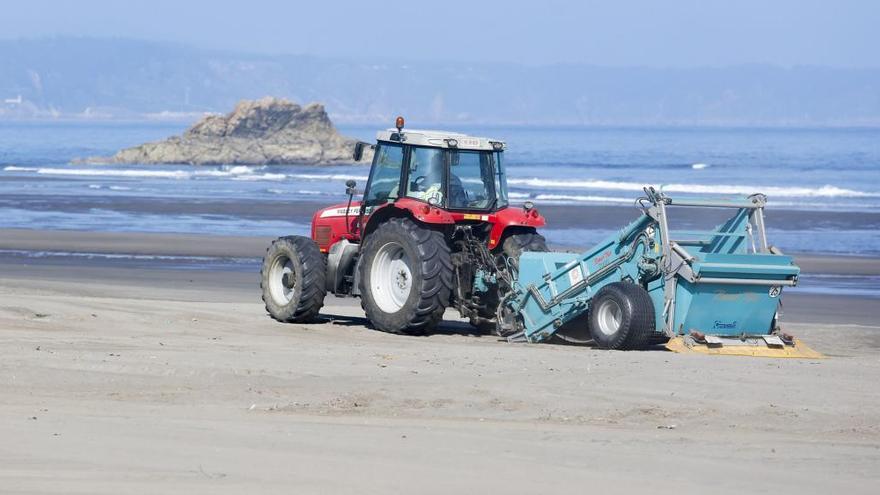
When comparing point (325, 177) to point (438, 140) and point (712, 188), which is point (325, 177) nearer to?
point (712, 188)

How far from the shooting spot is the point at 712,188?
56.6 m

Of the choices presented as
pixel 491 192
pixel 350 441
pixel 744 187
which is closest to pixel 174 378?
pixel 350 441

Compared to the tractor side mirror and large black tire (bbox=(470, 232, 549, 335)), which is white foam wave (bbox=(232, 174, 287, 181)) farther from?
large black tire (bbox=(470, 232, 549, 335))

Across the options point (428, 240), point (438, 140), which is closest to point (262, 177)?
point (438, 140)

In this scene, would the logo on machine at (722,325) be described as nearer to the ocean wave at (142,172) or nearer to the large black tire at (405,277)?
the large black tire at (405,277)

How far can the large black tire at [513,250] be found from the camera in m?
13.2

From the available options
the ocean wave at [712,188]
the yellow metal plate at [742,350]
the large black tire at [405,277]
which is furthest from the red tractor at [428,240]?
the ocean wave at [712,188]

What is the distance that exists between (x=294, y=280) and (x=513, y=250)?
8.40ft

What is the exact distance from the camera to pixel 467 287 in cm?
1334

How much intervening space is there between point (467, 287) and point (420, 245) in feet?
2.54

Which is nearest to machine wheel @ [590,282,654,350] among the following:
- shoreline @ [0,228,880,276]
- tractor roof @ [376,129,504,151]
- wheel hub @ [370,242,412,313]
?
wheel hub @ [370,242,412,313]

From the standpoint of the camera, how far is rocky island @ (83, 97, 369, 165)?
77281mm

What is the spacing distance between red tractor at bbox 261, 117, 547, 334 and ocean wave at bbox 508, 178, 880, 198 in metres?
35.6

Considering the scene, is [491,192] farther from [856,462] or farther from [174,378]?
[856,462]
